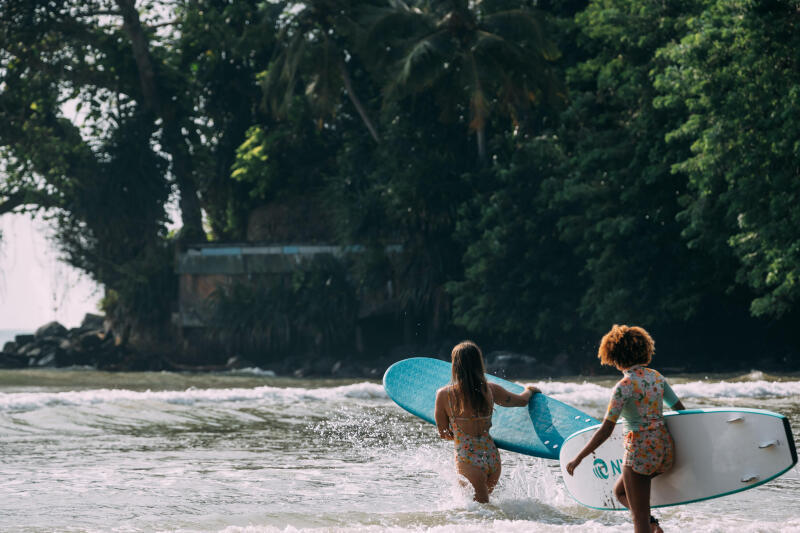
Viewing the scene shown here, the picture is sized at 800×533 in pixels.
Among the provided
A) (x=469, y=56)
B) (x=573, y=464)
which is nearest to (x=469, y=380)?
(x=573, y=464)

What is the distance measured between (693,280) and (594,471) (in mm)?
16767

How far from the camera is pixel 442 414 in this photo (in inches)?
248

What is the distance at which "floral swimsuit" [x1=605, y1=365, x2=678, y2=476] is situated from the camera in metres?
4.89

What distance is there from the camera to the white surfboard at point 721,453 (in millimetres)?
5102

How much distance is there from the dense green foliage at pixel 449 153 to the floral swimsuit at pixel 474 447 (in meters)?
11.5

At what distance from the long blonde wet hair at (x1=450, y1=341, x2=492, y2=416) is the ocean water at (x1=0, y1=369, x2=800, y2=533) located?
27.5 inches

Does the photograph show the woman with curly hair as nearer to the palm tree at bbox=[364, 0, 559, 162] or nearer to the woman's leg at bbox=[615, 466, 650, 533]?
the woman's leg at bbox=[615, 466, 650, 533]

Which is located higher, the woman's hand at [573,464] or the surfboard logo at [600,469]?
the woman's hand at [573,464]

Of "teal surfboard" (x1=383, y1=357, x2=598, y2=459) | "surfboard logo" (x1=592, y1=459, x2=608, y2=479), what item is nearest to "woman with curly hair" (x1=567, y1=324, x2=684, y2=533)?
"surfboard logo" (x1=592, y1=459, x2=608, y2=479)

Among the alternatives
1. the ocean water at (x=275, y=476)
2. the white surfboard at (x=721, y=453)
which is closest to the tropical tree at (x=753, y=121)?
the ocean water at (x=275, y=476)

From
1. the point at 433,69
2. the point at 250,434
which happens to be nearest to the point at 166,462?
the point at 250,434

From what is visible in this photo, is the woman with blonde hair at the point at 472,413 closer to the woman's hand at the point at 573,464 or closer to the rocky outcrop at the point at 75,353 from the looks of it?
the woman's hand at the point at 573,464

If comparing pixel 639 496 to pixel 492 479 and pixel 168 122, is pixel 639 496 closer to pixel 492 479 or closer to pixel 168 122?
pixel 492 479

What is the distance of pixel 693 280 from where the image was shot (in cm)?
2170
